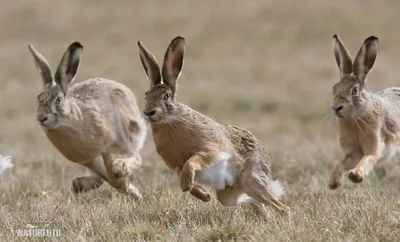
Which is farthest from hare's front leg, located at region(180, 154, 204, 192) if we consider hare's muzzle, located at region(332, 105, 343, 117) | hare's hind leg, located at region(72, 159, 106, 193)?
hare's hind leg, located at region(72, 159, 106, 193)

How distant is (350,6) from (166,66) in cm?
2616

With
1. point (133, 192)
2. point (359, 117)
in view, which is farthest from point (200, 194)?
point (359, 117)

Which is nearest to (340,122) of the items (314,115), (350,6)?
(314,115)

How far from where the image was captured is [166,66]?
22.9 feet

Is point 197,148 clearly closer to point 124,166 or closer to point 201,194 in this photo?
point 201,194

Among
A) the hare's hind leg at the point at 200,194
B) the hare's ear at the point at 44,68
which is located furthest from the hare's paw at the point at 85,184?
the hare's hind leg at the point at 200,194

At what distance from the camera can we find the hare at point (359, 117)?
808 centimetres

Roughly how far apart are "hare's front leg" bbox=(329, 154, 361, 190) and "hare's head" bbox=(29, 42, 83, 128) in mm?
2858

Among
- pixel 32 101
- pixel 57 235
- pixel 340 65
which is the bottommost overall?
pixel 57 235

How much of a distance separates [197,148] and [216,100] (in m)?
14.8

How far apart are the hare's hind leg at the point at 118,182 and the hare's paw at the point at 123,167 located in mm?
136

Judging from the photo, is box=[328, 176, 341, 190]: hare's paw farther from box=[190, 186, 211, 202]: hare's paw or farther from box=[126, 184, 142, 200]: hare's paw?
box=[126, 184, 142, 200]: hare's paw

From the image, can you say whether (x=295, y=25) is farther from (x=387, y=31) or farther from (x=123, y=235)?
(x=123, y=235)

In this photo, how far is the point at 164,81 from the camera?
7016 millimetres
